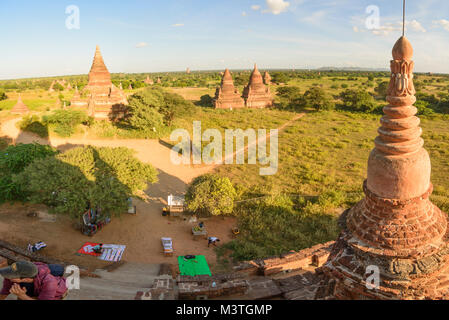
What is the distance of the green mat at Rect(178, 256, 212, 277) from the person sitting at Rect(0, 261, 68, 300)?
3931 millimetres

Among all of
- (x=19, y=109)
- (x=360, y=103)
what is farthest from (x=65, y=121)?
(x=360, y=103)

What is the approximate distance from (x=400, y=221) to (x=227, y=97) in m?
36.0

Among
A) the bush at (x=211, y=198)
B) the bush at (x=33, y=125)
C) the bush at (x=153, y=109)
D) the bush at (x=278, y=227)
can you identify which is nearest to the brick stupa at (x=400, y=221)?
the bush at (x=278, y=227)

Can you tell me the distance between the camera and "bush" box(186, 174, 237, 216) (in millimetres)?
11680

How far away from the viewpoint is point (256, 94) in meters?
39.9

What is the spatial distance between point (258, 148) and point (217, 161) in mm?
4863

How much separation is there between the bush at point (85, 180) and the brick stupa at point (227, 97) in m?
26.8

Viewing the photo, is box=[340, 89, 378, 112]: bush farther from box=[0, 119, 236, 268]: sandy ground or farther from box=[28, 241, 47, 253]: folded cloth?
box=[28, 241, 47, 253]: folded cloth

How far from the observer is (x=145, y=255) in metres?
9.73

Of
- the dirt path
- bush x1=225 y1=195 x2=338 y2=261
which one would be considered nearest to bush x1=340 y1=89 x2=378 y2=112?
bush x1=225 y1=195 x2=338 y2=261

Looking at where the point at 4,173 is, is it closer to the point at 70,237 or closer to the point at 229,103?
the point at 70,237

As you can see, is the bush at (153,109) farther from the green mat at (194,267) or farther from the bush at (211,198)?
the green mat at (194,267)

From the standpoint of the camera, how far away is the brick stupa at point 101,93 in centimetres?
2598

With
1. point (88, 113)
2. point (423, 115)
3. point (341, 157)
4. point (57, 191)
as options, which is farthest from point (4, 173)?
point (423, 115)
